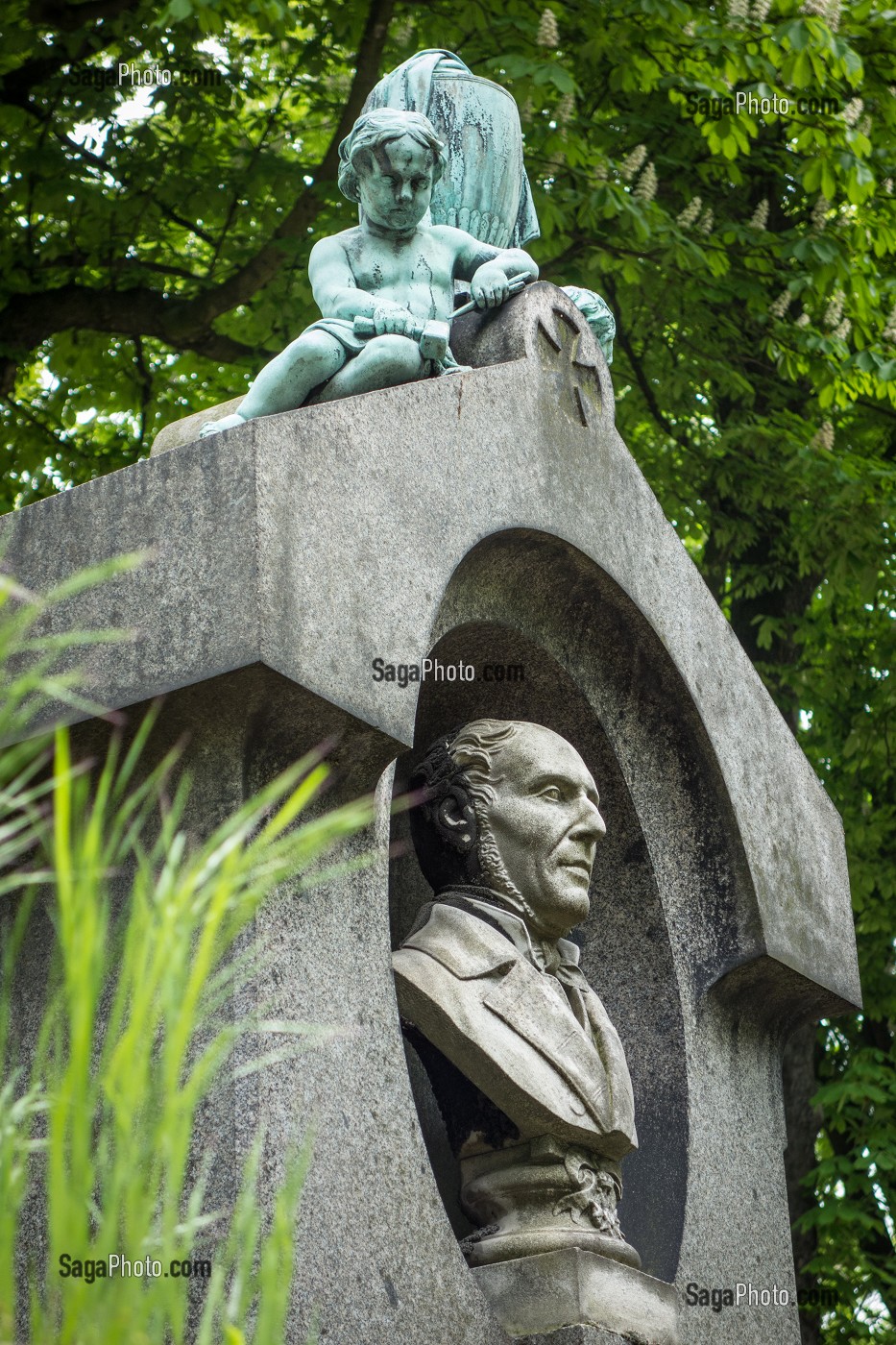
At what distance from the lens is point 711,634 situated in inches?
252

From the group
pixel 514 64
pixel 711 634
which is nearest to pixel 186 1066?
pixel 711 634

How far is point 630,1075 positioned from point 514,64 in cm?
518

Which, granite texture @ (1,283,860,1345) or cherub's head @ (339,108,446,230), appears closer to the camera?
granite texture @ (1,283,860,1345)

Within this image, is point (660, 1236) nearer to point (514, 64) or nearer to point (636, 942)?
point (636, 942)

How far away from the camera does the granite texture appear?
4.23 metres

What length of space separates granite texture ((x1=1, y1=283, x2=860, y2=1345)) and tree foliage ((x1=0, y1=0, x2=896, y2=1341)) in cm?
362

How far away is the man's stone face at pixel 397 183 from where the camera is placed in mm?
5684

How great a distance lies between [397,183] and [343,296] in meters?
0.42

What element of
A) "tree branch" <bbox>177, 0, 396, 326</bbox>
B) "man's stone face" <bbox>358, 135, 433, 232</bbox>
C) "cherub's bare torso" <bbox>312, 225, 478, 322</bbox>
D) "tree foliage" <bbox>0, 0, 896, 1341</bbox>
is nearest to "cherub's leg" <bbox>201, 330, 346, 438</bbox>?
"cherub's bare torso" <bbox>312, 225, 478, 322</bbox>

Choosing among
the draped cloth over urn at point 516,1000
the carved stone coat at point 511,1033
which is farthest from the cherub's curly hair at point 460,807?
the carved stone coat at point 511,1033

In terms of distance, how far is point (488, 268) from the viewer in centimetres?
597

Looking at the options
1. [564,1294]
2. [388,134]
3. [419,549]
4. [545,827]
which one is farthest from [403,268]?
[564,1294]

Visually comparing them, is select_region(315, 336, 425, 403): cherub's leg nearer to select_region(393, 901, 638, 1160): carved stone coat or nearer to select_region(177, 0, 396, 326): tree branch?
select_region(393, 901, 638, 1160): carved stone coat

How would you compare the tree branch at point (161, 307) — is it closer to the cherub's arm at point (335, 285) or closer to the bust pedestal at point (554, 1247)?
the cherub's arm at point (335, 285)
